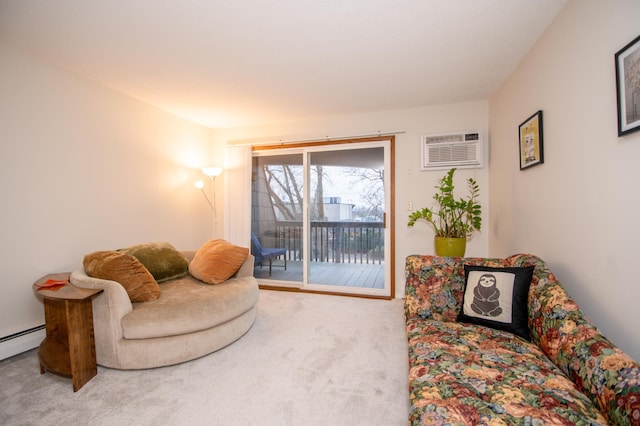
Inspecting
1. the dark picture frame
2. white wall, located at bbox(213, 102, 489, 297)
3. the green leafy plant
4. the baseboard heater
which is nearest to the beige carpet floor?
the baseboard heater

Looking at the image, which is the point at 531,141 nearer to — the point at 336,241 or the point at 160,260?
the point at 336,241

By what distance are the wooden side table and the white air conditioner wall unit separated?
3.44 metres

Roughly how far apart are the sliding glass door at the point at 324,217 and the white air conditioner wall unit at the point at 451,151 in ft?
1.61

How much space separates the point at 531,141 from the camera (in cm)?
220

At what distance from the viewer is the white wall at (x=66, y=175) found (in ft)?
7.08

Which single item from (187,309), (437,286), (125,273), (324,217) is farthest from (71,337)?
(324,217)

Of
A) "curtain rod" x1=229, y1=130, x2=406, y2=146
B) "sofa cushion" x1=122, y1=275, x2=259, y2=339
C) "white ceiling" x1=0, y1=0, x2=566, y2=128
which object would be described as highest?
"white ceiling" x1=0, y1=0, x2=566, y2=128

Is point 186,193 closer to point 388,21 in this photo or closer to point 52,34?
point 52,34

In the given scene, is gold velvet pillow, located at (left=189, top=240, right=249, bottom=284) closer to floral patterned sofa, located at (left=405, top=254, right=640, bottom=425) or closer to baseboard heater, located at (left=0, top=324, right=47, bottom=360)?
baseboard heater, located at (left=0, top=324, right=47, bottom=360)

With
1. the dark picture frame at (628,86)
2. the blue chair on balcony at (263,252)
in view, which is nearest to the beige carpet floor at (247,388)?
the blue chair on balcony at (263,252)

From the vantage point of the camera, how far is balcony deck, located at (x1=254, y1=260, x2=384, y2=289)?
12.6ft

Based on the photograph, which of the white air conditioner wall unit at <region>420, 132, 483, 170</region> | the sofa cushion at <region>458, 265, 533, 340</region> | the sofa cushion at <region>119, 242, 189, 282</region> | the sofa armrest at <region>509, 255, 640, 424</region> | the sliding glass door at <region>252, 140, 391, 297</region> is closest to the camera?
the sofa armrest at <region>509, 255, 640, 424</region>

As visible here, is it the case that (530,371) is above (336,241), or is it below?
below

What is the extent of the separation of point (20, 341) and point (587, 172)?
13.6 ft
